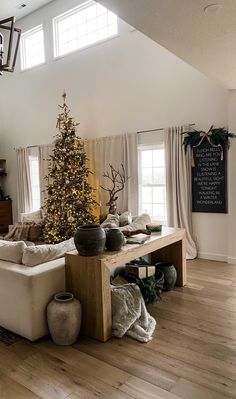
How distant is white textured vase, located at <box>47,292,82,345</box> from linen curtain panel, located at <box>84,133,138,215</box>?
3.36 metres

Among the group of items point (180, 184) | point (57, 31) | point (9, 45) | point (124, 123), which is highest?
point (57, 31)

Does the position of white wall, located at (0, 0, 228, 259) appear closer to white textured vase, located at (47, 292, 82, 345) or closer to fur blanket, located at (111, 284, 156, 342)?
fur blanket, located at (111, 284, 156, 342)

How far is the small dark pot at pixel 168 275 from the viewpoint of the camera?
12.2 feet

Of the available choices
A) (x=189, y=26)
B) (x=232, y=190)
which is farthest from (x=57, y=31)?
(x=189, y=26)

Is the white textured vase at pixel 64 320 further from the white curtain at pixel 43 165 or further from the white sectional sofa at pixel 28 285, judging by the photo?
the white curtain at pixel 43 165

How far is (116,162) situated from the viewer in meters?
6.04

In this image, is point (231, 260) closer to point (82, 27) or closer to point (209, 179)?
point (209, 179)

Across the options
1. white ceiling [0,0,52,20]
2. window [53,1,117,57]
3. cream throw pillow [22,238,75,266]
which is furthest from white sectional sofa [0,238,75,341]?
white ceiling [0,0,52,20]

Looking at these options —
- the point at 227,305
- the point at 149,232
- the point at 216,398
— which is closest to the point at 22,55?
the point at 149,232

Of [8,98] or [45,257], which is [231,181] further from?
[8,98]

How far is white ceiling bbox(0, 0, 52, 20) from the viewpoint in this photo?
6992mm

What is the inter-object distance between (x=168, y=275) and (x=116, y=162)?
2.92 meters

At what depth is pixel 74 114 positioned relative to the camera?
22.3 feet

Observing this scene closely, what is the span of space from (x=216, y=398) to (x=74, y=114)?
599cm
